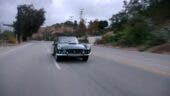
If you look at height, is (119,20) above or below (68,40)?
above

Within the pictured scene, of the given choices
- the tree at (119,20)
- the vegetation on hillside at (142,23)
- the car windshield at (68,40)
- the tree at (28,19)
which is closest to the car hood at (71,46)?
the car windshield at (68,40)

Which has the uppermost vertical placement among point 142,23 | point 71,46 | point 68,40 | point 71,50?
point 142,23

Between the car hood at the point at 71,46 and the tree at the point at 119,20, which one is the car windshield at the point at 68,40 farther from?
the tree at the point at 119,20

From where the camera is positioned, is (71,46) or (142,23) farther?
(142,23)

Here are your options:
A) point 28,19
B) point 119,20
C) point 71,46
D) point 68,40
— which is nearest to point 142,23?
point 68,40

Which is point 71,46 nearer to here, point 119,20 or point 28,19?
point 119,20

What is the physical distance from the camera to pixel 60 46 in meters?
21.9

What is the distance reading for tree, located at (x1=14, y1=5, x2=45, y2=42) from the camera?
102188 millimetres

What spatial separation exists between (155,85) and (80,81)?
267 centimetres

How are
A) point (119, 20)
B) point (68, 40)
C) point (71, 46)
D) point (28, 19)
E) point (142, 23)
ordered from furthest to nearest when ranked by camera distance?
point (28, 19) < point (119, 20) < point (142, 23) < point (68, 40) < point (71, 46)

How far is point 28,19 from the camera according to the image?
102875mm

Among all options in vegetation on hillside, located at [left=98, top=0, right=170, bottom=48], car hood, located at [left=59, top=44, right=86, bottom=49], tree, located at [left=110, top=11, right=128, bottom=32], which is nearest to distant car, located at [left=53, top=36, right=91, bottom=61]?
car hood, located at [left=59, top=44, right=86, bottom=49]

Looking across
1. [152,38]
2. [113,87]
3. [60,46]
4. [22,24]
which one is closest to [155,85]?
[113,87]

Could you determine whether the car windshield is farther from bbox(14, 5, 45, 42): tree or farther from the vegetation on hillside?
bbox(14, 5, 45, 42): tree
